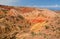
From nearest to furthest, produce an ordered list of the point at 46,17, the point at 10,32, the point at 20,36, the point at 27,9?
the point at 20,36 → the point at 10,32 → the point at 46,17 → the point at 27,9

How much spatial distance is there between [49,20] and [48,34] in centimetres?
220

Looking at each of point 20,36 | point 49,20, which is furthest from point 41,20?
point 20,36

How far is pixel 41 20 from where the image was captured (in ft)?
47.8

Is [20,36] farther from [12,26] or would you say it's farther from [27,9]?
[27,9]

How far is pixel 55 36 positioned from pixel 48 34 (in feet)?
1.58

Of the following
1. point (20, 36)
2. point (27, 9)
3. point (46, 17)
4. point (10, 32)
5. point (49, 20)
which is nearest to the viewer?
point (20, 36)

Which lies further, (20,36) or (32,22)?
(32,22)

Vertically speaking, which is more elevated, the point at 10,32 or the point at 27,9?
the point at 27,9

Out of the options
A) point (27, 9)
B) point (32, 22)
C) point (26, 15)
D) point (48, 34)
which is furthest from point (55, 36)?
point (27, 9)

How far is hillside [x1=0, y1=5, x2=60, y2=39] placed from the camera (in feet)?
39.6

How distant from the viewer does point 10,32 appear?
502 inches

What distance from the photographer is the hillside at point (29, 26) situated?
39.6 ft

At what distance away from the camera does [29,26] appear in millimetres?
14180

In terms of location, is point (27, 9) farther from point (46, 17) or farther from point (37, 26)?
point (37, 26)
